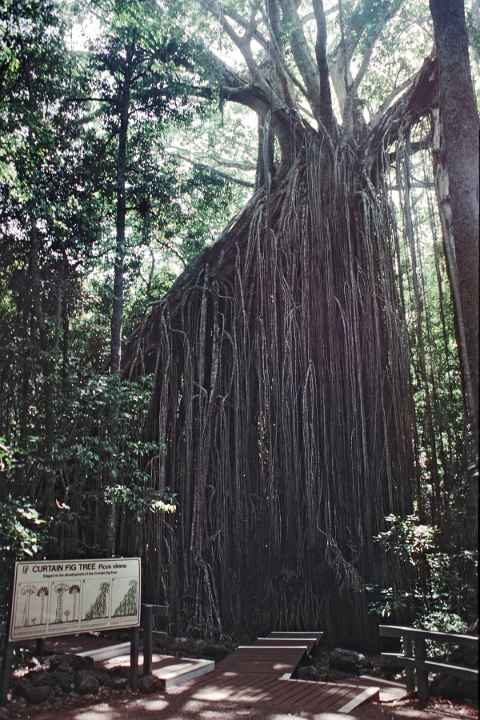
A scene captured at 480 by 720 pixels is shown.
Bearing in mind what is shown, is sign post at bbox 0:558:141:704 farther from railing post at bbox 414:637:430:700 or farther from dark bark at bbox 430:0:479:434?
dark bark at bbox 430:0:479:434

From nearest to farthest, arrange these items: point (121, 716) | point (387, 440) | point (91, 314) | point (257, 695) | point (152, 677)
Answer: point (121, 716), point (257, 695), point (152, 677), point (387, 440), point (91, 314)

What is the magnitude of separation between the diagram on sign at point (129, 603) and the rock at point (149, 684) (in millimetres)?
450

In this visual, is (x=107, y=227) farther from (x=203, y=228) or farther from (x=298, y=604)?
(x=298, y=604)

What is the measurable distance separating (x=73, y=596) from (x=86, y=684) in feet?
2.02

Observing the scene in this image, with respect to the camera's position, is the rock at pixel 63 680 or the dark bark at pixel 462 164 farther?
the rock at pixel 63 680

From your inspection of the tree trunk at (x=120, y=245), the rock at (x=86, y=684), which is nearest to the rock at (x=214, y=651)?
the rock at (x=86, y=684)

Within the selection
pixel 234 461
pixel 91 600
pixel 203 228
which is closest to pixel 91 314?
pixel 203 228

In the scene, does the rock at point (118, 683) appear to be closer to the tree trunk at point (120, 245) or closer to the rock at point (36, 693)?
the rock at point (36, 693)

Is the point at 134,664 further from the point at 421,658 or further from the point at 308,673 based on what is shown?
the point at 421,658

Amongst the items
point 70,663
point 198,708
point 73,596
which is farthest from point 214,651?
point 73,596

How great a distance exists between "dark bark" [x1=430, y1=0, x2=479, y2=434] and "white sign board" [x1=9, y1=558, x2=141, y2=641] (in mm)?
2964

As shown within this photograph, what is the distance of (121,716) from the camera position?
3.75 meters

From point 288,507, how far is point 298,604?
106cm

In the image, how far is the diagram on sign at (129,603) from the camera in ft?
15.0
